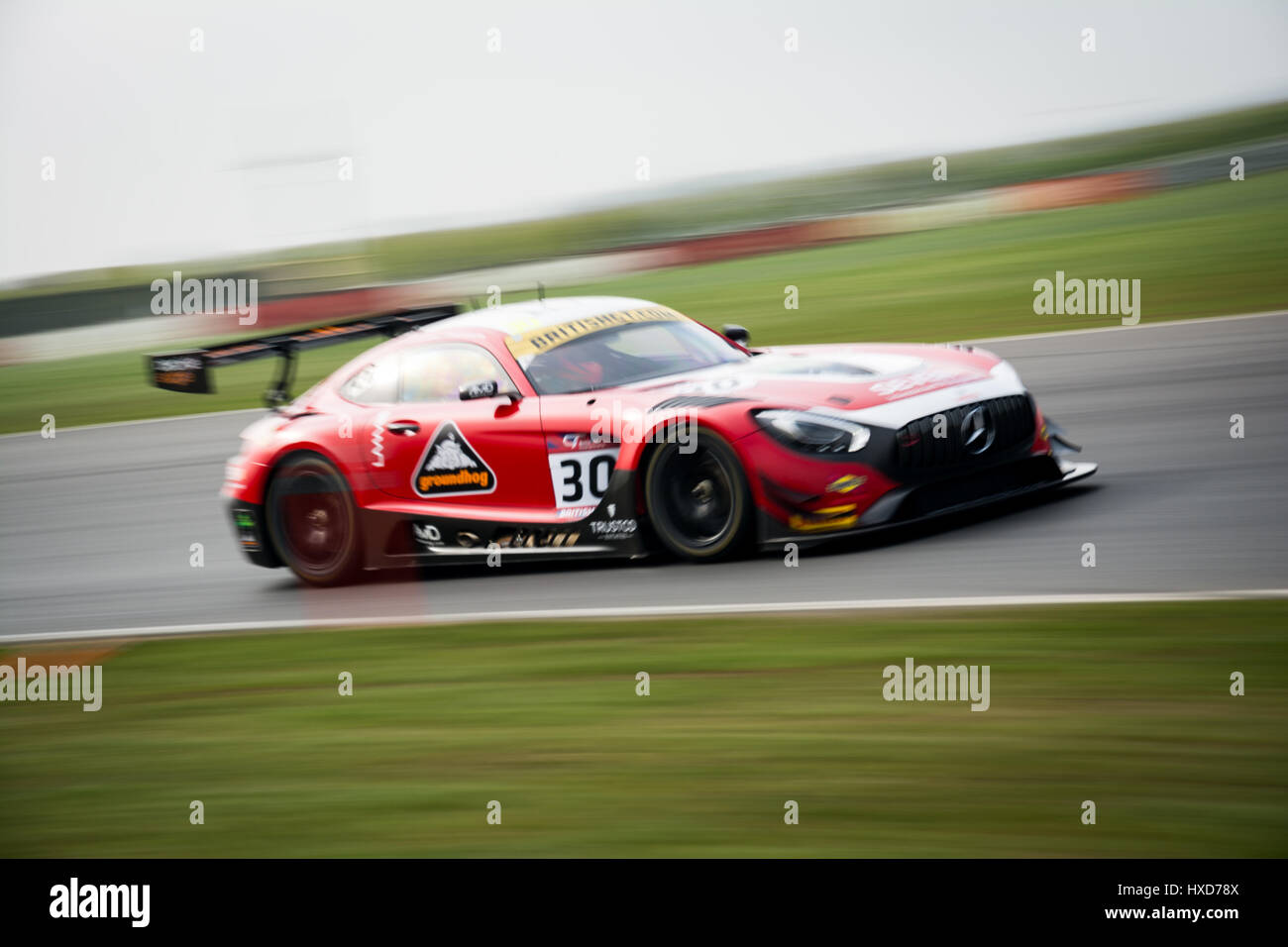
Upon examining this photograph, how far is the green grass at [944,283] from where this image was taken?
1288cm

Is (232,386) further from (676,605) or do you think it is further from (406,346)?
(676,605)

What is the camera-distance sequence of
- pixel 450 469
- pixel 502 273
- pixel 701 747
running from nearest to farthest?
pixel 701 747 < pixel 450 469 < pixel 502 273

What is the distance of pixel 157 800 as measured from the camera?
5.23 metres

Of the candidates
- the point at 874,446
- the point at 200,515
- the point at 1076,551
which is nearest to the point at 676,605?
the point at 874,446

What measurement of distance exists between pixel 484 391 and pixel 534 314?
736mm

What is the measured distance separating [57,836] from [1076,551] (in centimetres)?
426

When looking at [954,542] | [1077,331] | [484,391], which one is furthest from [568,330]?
[1077,331]

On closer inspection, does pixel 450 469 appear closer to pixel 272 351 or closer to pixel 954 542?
pixel 272 351

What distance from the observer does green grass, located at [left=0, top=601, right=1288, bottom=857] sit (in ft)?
13.8

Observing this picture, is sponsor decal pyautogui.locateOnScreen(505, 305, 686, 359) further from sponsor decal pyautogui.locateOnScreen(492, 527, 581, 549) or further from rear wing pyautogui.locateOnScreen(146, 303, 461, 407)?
rear wing pyautogui.locateOnScreen(146, 303, 461, 407)

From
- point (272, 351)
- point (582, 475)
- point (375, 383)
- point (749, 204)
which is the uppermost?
point (749, 204)

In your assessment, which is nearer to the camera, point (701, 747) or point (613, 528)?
point (701, 747)

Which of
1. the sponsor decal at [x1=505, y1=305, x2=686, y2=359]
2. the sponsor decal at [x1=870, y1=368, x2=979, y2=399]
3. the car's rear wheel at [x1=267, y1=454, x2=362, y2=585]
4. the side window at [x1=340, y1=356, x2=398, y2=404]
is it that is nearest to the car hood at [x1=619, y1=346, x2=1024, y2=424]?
the sponsor decal at [x1=870, y1=368, x2=979, y2=399]

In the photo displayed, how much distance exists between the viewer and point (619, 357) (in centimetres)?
732
